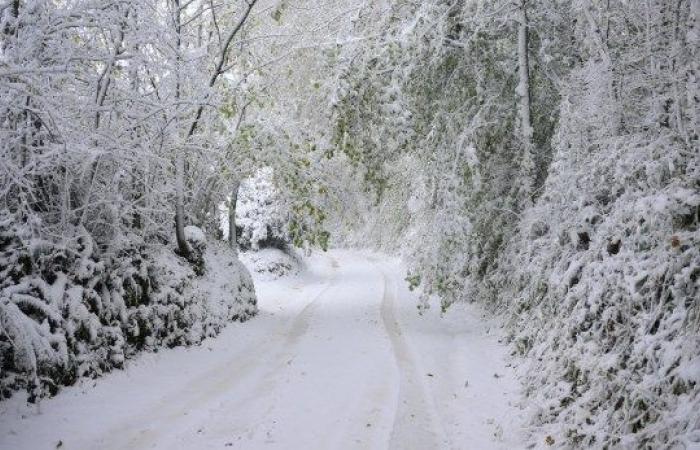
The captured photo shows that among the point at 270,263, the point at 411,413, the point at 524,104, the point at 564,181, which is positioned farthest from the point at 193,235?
the point at 270,263

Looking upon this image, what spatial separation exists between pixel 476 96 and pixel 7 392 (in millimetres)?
10632

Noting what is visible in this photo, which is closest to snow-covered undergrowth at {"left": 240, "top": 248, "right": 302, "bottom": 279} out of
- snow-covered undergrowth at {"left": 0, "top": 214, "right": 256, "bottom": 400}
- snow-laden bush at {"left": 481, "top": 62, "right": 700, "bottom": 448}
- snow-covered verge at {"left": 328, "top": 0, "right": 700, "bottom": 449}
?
snow-covered verge at {"left": 328, "top": 0, "right": 700, "bottom": 449}

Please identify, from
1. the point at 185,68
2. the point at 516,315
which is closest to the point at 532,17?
the point at 516,315

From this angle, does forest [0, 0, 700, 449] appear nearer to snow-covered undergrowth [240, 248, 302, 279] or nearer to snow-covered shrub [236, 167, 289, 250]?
snow-covered undergrowth [240, 248, 302, 279]

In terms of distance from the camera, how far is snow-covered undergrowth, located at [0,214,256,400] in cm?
650

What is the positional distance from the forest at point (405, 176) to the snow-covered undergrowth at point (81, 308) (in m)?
0.04

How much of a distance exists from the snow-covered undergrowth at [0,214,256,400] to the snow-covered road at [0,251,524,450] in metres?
0.31

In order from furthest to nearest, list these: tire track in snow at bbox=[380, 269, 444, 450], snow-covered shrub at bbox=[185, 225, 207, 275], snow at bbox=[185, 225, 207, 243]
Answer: snow at bbox=[185, 225, 207, 243] < snow-covered shrub at bbox=[185, 225, 207, 275] < tire track in snow at bbox=[380, 269, 444, 450]

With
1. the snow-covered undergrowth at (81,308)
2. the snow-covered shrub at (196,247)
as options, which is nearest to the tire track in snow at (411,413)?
the snow-covered undergrowth at (81,308)

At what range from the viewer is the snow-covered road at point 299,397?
633cm

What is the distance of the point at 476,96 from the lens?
12.7m

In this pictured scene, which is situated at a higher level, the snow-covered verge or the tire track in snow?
the snow-covered verge

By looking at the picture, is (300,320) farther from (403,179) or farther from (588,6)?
(588,6)

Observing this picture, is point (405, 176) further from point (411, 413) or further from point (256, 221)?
point (411, 413)
